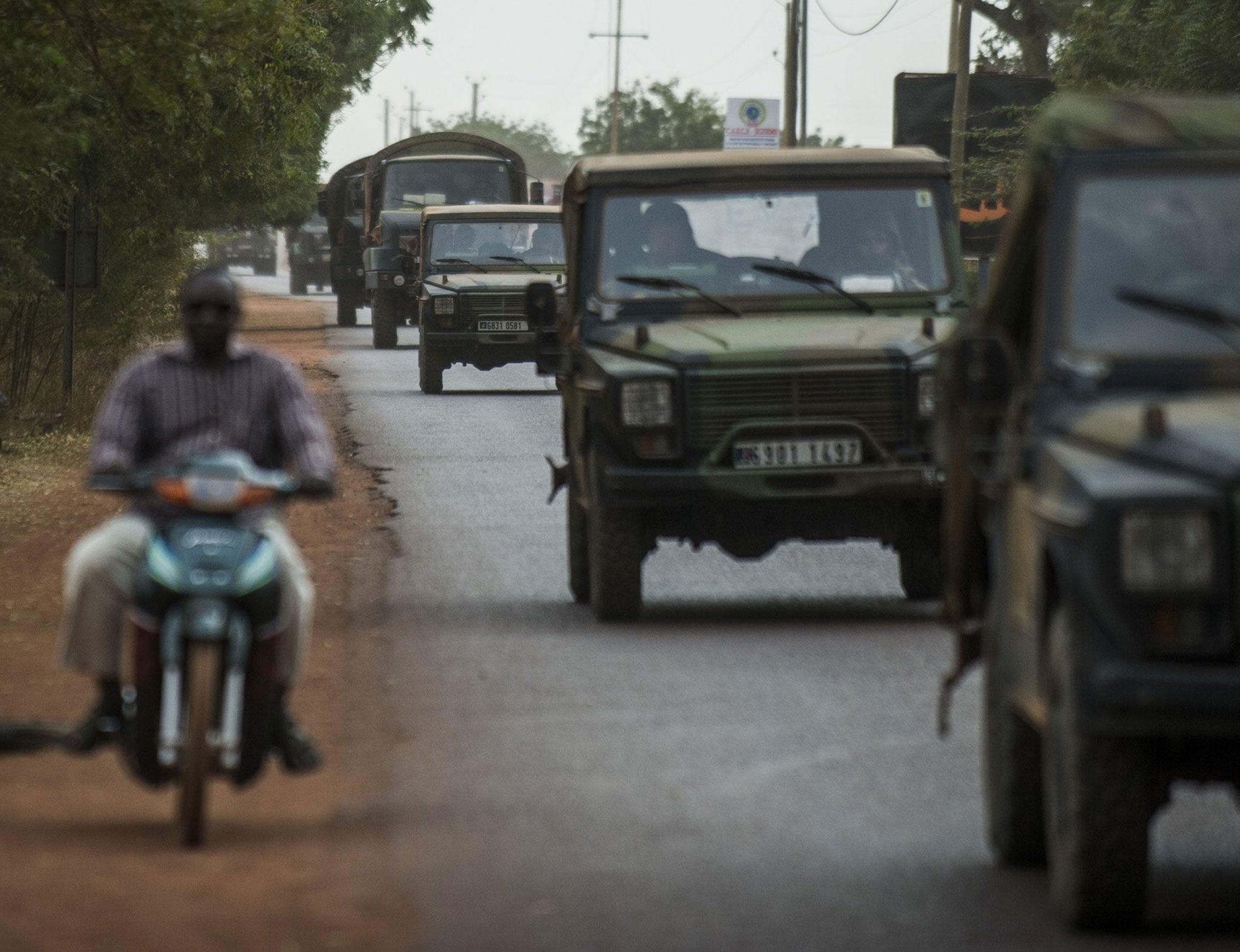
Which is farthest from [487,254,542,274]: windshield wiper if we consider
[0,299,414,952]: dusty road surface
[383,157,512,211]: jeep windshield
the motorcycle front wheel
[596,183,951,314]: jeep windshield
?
the motorcycle front wheel

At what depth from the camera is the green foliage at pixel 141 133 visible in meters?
15.7

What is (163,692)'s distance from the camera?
6840 millimetres

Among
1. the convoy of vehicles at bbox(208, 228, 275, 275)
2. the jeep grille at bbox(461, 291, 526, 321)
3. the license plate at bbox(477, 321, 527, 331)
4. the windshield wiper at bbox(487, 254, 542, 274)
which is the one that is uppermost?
the windshield wiper at bbox(487, 254, 542, 274)

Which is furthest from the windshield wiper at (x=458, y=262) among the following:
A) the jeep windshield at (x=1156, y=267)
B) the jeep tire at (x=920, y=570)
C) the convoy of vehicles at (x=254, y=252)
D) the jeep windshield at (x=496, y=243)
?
the convoy of vehicles at (x=254, y=252)

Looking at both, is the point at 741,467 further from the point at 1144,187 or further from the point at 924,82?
the point at 924,82

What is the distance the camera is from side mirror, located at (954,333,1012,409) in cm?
617

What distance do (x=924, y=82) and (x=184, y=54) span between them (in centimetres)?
2186

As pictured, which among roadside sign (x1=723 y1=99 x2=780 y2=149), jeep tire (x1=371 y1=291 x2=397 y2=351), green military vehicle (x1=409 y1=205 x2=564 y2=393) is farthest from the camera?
roadside sign (x1=723 y1=99 x2=780 y2=149)

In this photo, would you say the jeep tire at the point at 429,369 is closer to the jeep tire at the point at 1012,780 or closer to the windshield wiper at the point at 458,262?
the windshield wiper at the point at 458,262

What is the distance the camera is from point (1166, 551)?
5.32m

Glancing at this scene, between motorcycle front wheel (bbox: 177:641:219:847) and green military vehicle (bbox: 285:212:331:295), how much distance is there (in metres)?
70.5

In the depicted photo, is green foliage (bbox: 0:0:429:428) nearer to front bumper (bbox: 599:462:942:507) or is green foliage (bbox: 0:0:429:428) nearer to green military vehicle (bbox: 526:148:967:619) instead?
green military vehicle (bbox: 526:148:967:619)

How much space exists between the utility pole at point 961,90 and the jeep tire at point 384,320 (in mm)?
9084

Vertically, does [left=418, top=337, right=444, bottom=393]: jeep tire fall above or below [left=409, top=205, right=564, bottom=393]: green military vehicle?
below
